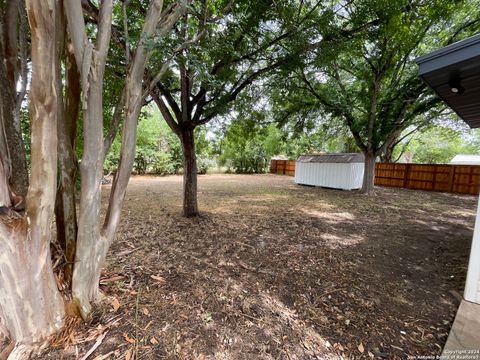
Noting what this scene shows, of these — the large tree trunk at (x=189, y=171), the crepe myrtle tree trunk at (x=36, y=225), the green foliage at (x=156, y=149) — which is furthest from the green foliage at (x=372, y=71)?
the green foliage at (x=156, y=149)

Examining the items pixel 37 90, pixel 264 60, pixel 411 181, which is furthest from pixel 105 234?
pixel 411 181

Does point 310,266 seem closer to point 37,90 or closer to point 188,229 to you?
point 188,229

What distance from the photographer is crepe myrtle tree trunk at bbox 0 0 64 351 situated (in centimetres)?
138

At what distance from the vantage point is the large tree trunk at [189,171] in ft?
15.5

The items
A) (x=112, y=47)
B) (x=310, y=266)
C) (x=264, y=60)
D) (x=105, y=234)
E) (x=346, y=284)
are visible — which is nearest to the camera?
(x=105, y=234)

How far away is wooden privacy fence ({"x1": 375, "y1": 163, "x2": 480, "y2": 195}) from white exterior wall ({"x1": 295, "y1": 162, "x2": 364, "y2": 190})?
3.12 meters

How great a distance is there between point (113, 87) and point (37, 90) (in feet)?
10.2

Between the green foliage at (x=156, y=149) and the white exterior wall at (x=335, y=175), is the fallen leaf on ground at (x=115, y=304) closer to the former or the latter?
the white exterior wall at (x=335, y=175)

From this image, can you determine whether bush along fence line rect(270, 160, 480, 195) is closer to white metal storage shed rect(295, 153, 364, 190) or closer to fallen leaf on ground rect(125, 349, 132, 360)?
white metal storage shed rect(295, 153, 364, 190)

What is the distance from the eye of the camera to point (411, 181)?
38.1ft

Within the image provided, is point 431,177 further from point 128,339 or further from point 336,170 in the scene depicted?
point 128,339

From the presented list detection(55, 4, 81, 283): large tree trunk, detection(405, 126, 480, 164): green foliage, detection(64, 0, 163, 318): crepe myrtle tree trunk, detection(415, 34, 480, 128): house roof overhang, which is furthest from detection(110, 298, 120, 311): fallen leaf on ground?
detection(405, 126, 480, 164): green foliage

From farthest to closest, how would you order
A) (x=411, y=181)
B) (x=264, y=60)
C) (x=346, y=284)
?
1. (x=411, y=181)
2. (x=264, y=60)
3. (x=346, y=284)

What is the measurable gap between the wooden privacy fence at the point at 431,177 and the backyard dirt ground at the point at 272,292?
7.54 meters
